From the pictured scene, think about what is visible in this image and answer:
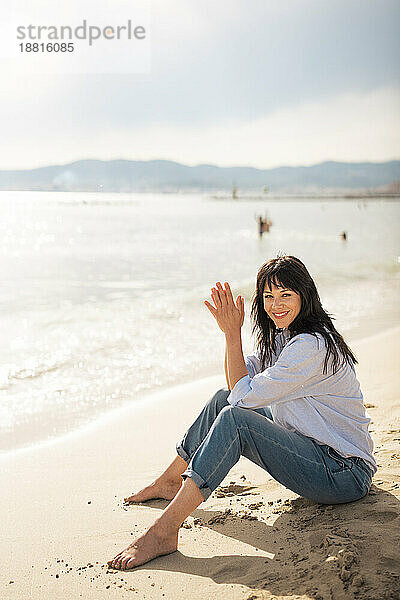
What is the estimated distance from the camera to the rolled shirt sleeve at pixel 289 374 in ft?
7.83

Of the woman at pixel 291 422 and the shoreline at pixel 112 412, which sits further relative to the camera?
the shoreline at pixel 112 412

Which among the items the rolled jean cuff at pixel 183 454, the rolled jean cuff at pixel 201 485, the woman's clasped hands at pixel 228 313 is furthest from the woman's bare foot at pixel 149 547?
the woman's clasped hands at pixel 228 313

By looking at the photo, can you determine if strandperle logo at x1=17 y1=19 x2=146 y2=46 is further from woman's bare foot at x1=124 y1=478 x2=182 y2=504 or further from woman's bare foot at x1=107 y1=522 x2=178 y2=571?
woman's bare foot at x1=107 y1=522 x2=178 y2=571

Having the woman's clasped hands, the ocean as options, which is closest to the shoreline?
the ocean

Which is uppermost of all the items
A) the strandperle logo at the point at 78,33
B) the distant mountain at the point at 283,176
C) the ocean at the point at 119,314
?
the distant mountain at the point at 283,176

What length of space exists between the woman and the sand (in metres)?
0.11

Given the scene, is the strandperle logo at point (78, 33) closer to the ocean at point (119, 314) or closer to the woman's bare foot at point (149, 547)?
the ocean at point (119, 314)

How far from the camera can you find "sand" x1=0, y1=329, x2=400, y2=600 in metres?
2.06

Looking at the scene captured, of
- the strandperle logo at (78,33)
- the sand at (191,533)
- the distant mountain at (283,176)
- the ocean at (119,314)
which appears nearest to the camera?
the sand at (191,533)

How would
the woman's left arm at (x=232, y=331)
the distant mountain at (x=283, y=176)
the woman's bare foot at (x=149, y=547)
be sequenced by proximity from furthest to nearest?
the distant mountain at (x=283, y=176), the woman's left arm at (x=232, y=331), the woman's bare foot at (x=149, y=547)

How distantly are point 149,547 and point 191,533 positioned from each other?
283mm

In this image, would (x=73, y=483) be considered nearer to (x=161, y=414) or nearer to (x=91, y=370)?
(x=161, y=414)

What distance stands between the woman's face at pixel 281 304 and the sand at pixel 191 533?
78cm

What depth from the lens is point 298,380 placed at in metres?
2.39
